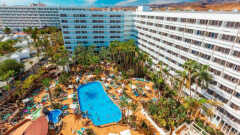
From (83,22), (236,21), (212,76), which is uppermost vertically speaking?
(83,22)

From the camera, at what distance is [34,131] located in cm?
2428

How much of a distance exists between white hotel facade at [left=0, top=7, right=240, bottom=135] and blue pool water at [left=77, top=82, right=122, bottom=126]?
26.3 metres

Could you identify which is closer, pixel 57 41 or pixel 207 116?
pixel 207 116

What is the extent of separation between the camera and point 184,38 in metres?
39.8

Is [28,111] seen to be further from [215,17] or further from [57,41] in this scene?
[57,41]

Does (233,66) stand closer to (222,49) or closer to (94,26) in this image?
(222,49)

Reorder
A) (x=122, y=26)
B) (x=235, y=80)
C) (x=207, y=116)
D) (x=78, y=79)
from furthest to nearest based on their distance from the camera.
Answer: (x=122, y=26) → (x=78, y=79) → (x=207, y=116) → (x=235, y=80)

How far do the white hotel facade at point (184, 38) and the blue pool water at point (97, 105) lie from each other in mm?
26349

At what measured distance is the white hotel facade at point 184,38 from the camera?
2739 centimetres

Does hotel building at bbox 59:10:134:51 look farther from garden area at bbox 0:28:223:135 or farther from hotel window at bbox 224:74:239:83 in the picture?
hotel window at bbox 224:74:239:83

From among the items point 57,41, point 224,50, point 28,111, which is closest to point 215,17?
point 224,50

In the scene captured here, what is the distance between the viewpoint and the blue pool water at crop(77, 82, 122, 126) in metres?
33.8

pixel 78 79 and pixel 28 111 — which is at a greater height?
pixel 78 79

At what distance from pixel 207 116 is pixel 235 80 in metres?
13.0
